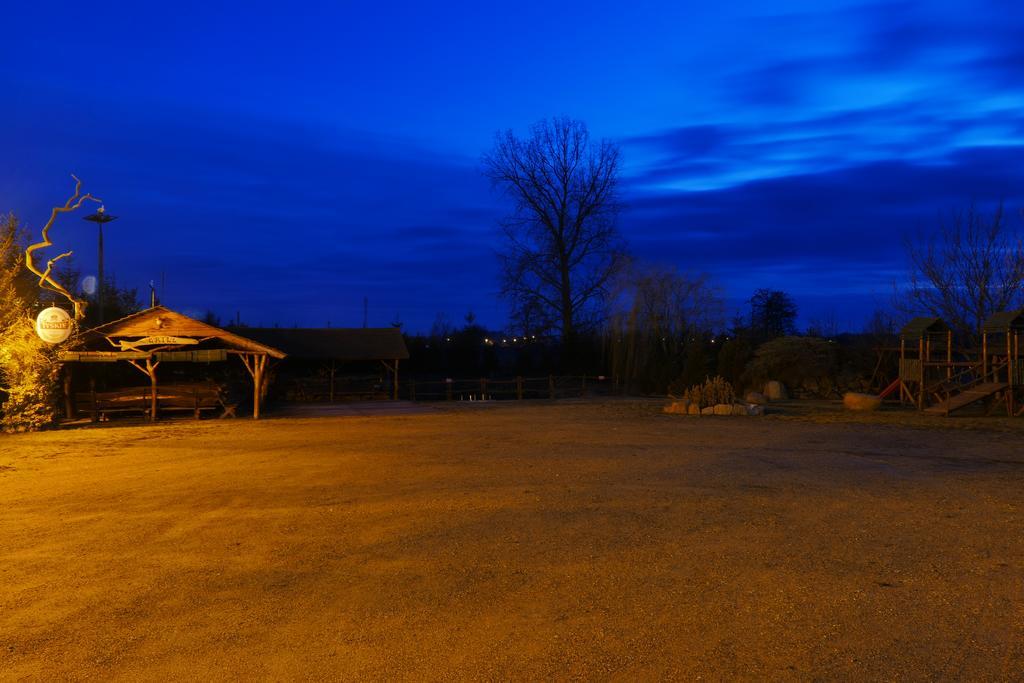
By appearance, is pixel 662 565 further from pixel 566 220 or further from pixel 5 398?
pixel 566 220

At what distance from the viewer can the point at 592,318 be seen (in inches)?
1591

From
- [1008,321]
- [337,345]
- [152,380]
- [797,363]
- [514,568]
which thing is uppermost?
[1008,321]

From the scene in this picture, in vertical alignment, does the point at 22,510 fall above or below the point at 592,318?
below

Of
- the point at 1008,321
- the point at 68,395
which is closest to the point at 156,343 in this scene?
the point at 68,395

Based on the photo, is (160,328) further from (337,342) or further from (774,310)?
(774,310)

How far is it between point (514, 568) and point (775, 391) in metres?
24.4

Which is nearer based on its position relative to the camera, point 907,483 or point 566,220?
point 907,483

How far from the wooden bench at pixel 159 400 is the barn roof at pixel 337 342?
6.12m

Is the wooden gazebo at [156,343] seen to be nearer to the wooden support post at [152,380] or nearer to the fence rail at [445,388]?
the wooden support post at [152,380]

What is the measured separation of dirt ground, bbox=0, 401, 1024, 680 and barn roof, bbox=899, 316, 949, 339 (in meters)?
10.8

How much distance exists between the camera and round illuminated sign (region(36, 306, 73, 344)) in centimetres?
1688

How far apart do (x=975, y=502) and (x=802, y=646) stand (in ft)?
18.9

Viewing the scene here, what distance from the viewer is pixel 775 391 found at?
28.6 meters

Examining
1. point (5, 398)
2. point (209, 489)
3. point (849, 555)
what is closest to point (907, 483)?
point (849, 555)
